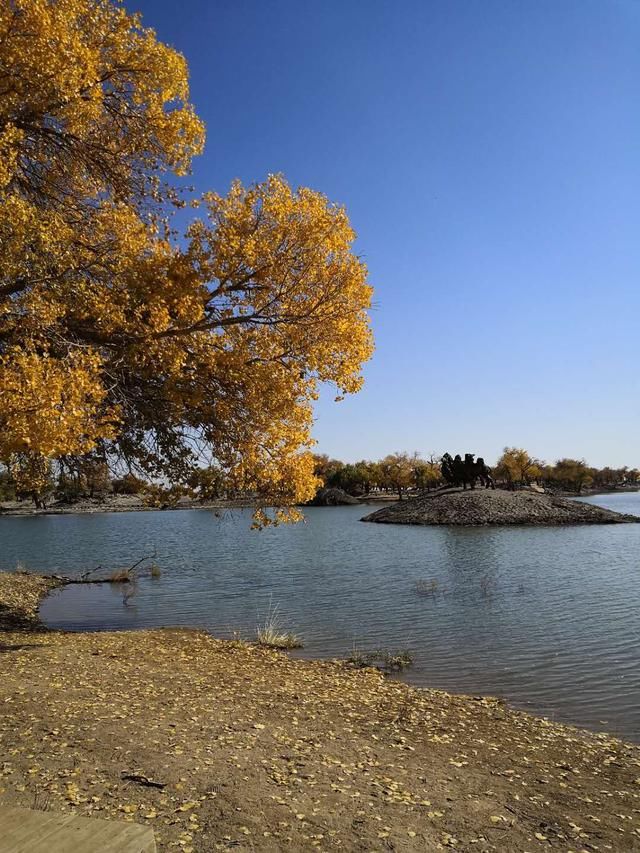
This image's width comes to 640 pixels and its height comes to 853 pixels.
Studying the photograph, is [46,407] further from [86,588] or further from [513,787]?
[86,588]

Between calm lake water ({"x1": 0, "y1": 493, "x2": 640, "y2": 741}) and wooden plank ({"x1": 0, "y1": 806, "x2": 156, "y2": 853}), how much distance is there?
9.65 metres

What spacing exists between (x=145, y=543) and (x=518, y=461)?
98.1m

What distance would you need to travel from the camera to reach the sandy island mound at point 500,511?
225ft

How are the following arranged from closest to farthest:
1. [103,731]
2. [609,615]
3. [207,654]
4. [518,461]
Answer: [103,731] < [207,654] < [609,615] < [518,461]

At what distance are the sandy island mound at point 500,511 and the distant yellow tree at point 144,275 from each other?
195ft

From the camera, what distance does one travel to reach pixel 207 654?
14469 mm

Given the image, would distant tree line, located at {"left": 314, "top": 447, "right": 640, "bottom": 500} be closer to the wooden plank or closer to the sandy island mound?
the sandy island mound

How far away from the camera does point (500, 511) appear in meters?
70.1

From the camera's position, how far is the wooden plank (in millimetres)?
3219

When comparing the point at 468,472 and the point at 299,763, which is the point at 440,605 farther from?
the point at 468,472

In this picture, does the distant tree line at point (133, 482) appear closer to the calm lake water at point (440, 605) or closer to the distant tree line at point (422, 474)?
the calm lake water at point (440, 605)

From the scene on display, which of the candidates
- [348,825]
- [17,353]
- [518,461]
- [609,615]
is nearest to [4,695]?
[17,353]

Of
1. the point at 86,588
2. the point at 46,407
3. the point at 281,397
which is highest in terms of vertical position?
the point at 281,397

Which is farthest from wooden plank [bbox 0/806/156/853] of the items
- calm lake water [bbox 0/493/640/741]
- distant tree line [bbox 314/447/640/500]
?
distant tree line [bbox 314/447/640/500]
